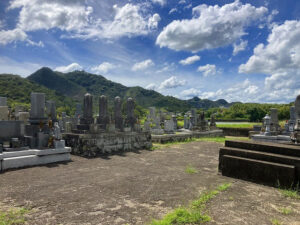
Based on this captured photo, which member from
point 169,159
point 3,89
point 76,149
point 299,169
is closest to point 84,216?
point 299,169

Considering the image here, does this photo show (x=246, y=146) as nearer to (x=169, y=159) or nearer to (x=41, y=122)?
(x=169, y=159)

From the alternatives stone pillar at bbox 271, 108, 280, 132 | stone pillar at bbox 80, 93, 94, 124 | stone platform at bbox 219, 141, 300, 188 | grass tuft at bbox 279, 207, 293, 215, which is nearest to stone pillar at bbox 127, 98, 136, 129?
stone pillar at bbox 80, 93, 94, 124

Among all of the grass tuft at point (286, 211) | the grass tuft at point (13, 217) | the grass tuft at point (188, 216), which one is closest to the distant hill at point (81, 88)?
the grass tuft at point (13, 217)

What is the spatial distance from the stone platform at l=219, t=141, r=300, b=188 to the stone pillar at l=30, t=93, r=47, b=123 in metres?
6.88

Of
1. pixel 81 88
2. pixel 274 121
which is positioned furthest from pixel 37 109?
pixel 81 88

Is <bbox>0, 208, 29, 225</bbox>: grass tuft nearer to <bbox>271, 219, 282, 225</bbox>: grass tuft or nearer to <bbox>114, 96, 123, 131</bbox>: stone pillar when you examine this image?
<bbox>271, 219, 282, 225</bbox>: grass tuft

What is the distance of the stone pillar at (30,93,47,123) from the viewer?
796 centimetres

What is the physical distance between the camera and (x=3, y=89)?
60.4m

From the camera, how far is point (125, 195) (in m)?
4.25

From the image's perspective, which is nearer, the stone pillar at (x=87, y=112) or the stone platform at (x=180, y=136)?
the stone pillar at (x=87, y=112)

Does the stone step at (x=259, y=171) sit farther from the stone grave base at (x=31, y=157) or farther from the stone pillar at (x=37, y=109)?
the stone pillar at (x=37, y=109)

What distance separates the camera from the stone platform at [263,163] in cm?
471

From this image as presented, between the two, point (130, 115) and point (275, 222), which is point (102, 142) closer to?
point (130, 115)

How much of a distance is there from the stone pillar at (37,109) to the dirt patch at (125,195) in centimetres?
231
